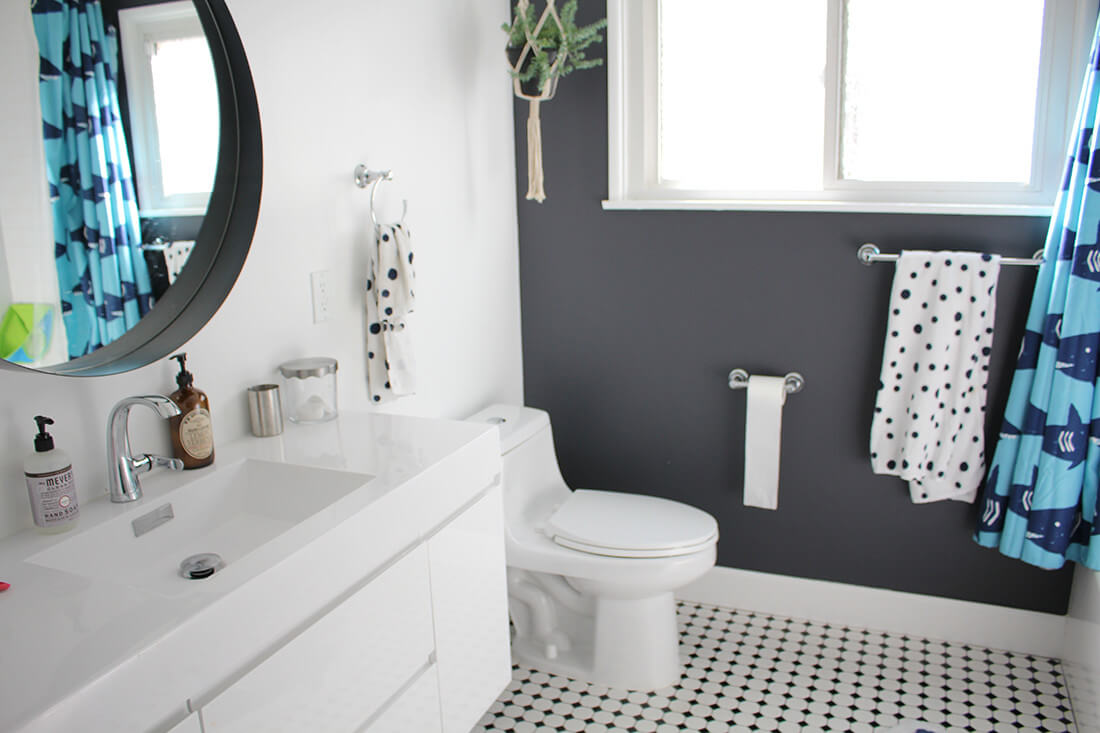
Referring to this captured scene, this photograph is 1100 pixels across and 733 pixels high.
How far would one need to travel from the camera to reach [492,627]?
1.97m

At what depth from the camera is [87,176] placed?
141cm

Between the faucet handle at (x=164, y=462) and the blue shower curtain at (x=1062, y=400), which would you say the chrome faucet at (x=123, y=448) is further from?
the blue shower curtain at (x=1062, y=400)

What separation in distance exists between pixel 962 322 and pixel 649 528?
963mm

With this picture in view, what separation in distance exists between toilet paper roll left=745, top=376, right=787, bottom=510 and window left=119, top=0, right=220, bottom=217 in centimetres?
158

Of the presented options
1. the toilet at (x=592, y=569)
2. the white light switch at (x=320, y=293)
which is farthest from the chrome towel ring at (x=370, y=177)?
the toilet at (x=592, y=569)

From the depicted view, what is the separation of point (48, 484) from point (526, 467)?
1.41m

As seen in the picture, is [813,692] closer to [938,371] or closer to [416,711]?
[938,371]

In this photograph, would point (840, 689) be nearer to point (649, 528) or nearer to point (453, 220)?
point (649, 528)

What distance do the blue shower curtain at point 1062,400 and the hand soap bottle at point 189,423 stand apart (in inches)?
74.6

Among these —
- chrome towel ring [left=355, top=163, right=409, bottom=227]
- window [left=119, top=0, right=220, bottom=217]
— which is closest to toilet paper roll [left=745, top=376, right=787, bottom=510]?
chrome towel ring [left=355, top=163, right=409, bottom=227]

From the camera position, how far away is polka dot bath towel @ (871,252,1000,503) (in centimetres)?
228

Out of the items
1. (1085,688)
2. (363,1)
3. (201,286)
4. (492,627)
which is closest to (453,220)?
(363,1)

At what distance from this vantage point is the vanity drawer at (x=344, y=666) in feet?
4.02

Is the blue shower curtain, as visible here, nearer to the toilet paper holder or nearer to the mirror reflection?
the toilet paper holder
